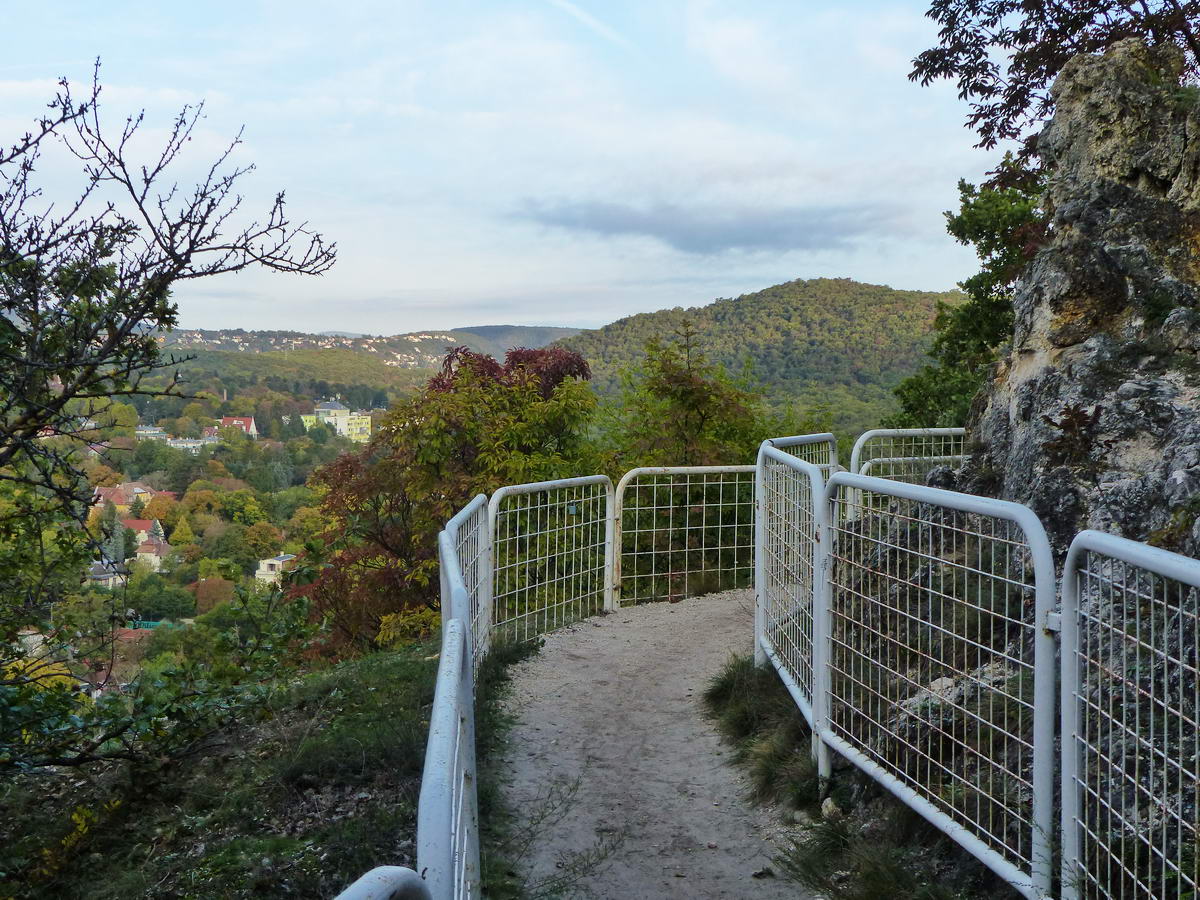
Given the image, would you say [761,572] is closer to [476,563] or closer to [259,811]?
[476,563]

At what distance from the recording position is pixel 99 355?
4438mm

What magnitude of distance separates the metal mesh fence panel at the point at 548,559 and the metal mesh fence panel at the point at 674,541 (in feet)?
0.83

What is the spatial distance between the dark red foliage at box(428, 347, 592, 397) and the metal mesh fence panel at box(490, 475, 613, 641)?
5.57 m

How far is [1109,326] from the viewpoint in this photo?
6.43 m

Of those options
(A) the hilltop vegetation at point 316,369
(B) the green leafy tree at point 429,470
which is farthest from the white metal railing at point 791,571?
(A) the hilltop vegetation at point 316,369

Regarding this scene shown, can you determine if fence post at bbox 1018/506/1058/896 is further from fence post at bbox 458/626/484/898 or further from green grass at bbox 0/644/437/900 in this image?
green grass at bbox 0/644/437/900

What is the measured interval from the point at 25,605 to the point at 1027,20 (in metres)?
13.2

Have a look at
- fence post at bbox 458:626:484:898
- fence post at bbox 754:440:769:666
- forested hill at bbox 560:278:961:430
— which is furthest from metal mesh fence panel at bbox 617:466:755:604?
forested hill at bbox 560:278:961:430

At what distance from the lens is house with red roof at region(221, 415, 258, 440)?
162ft

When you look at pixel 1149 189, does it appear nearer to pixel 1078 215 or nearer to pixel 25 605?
pixel 1078 215

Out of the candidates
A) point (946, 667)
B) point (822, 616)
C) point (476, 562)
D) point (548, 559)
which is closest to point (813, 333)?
point (548, 559)

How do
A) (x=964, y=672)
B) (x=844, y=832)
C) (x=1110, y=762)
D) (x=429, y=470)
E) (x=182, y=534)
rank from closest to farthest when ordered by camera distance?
(x=1110, y=762), (x=964, y=672), (x=844, y=832), (x=429, y=470), (x=182, y=534)

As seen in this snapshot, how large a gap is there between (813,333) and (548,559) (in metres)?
30.8

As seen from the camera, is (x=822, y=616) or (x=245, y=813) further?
(x=245, y=813)
